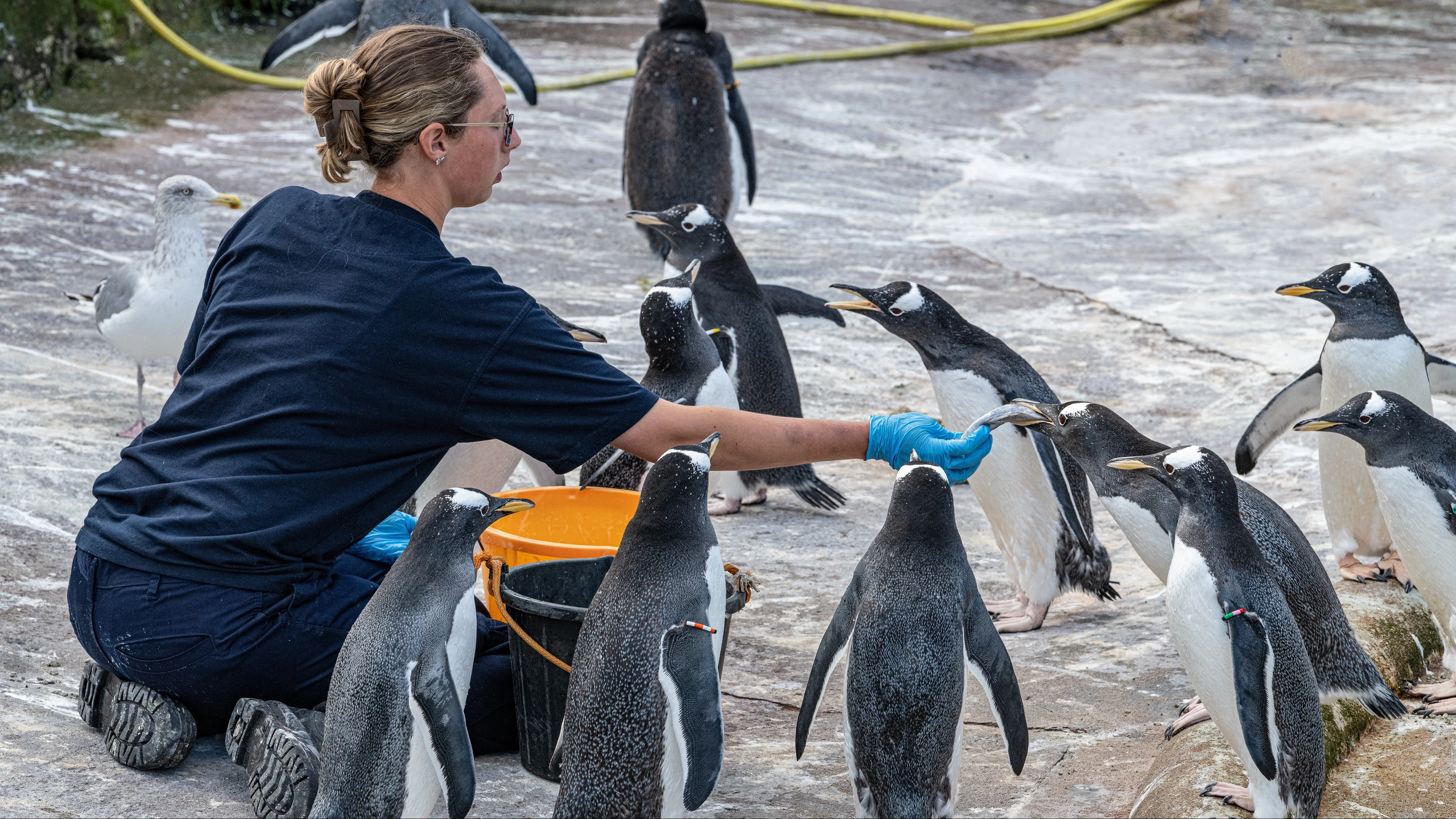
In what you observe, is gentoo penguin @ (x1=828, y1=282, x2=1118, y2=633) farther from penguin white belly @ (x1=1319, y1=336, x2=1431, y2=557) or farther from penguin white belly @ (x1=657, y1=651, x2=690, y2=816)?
penguin white belly @ (x1=657, y1=651, x2=690, y2=816)

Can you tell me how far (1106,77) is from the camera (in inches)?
438

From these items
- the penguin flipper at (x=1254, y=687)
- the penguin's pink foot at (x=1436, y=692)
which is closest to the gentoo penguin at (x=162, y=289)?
the penguin flipper at (x=1254, y=687)

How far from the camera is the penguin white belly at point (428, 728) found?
2.33 metres

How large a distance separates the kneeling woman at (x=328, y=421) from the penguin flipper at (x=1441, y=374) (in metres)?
1.81

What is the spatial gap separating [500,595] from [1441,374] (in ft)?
8.72

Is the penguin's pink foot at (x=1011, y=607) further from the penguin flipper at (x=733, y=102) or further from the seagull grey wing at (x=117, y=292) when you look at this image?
the penguin flipper at (x=733, y=102)

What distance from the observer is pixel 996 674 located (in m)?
2.54

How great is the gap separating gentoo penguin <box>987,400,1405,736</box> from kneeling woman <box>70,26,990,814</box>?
585mm

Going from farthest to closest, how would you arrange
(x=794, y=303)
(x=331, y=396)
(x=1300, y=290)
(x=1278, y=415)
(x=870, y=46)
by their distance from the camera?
(x=870, y=46) < (x=794, y=303) < (x=1278, y=415) < (x=1300, y=290) < (x=331, y=396)

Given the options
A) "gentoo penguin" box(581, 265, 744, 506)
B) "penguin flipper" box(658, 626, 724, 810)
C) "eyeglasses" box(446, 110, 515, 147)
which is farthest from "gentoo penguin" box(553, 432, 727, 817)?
"gentoo penguin" box(581, 265, 744, 506)

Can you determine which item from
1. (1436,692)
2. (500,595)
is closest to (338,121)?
(500,595)

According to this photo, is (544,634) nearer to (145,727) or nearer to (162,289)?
(145,727)

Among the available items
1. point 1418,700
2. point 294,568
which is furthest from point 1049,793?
point 294,568

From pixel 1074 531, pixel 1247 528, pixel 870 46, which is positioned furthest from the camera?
pixel 870 46
